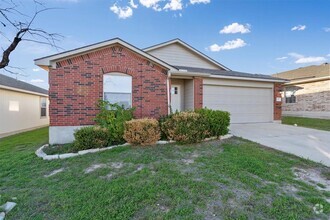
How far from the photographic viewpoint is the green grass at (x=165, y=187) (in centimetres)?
313

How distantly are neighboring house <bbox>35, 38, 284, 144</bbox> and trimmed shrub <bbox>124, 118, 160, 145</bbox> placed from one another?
2243 millimetres

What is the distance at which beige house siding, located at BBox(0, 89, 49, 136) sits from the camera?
12602 mm

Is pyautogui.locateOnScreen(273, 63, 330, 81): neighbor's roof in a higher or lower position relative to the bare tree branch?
higher

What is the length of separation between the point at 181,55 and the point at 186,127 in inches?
353

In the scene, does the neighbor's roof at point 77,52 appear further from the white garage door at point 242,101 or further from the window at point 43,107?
the window at point 43,107

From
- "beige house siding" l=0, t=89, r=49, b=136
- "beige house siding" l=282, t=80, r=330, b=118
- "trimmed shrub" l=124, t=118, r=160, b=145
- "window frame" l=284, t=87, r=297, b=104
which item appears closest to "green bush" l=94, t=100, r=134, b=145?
"trimmed shrub" l=124, t=118, r=160, b=145

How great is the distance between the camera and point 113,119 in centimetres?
759

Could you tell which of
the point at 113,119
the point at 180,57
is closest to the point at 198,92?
the point at 180,57

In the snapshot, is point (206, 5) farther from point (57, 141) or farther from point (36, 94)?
point (36, 94)

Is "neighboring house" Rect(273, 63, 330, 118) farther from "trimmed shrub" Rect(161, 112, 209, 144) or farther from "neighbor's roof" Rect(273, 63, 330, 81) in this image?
"trimmed shrub" Rect(161, 112, 209, 144)

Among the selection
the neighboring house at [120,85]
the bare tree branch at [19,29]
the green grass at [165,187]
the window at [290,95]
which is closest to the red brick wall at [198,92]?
the neighboring house at [120,85]

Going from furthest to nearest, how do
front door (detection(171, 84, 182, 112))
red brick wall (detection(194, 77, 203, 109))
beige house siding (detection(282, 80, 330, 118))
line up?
beige house siding (detection(282, 80, 330, 118)) < front door (detection(171, 84, 182, 112)) < red brick wall (detection(194, 77, 203, 109))

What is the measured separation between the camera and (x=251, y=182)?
4031mm

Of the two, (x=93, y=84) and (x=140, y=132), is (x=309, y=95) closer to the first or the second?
(x=140, y=132)
